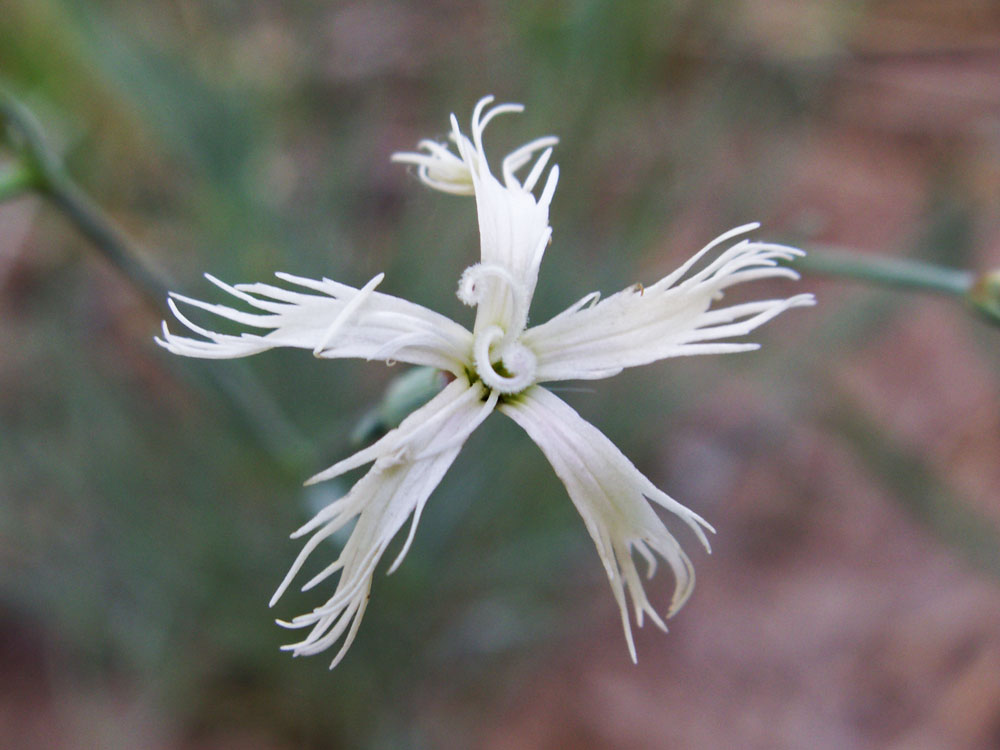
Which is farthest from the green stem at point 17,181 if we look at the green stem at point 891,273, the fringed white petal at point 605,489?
the green stem at point 891,273

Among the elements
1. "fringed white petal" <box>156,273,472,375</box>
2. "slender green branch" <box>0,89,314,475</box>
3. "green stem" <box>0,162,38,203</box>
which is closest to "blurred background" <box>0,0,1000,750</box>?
"slender green branch" <box>0,89,314,475</box>

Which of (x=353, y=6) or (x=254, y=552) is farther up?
(x=353, y=6)

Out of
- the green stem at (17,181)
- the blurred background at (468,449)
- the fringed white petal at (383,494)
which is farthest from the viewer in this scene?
the blurred background at (468,449)

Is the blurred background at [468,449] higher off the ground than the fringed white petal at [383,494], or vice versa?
the blurred background at [468,449]

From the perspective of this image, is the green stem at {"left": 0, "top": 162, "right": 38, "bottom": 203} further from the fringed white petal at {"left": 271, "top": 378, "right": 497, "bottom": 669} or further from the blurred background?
the fringed white petal at {"left": 271, "top": 378, "right": 497, "bottom": 669}

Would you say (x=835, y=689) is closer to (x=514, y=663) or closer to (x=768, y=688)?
(x=768, y=688)

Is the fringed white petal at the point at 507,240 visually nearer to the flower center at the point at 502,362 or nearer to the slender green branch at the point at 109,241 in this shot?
the flower center at the point at 502,362

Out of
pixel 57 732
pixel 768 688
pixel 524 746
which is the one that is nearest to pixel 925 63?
pixel 768 688
